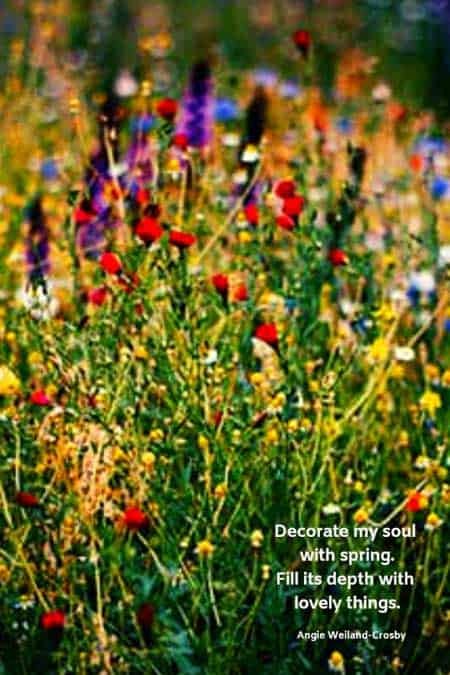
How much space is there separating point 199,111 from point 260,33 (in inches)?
165

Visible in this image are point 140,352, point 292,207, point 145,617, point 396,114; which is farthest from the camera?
point 396,114

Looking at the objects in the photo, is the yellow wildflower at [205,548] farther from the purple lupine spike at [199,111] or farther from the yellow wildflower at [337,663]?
the purple lupine spike at [199,111]

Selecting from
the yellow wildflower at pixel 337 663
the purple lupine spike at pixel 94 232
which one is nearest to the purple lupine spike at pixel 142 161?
the purple lupine spike at pixel 94 232

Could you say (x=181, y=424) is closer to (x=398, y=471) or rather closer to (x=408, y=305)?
(x=398, y=471)

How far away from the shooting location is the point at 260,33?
26.0 feet

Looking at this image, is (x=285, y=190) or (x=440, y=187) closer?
(x=285, y=190)

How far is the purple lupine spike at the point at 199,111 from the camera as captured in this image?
3836 mm

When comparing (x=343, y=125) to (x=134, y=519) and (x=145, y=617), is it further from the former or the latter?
(x=145, y=617)

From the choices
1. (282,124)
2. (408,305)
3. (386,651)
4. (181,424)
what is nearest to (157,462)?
(181,424)

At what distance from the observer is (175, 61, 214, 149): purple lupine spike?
3836 mm

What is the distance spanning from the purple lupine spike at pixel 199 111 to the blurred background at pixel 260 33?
8.22 ft

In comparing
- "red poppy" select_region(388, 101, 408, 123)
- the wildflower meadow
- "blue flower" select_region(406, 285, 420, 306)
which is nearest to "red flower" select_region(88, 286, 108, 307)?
the wildflower meadow

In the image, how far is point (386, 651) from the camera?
282 centimetres

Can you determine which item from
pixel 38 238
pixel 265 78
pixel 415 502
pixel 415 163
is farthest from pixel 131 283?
pixel 265 78
